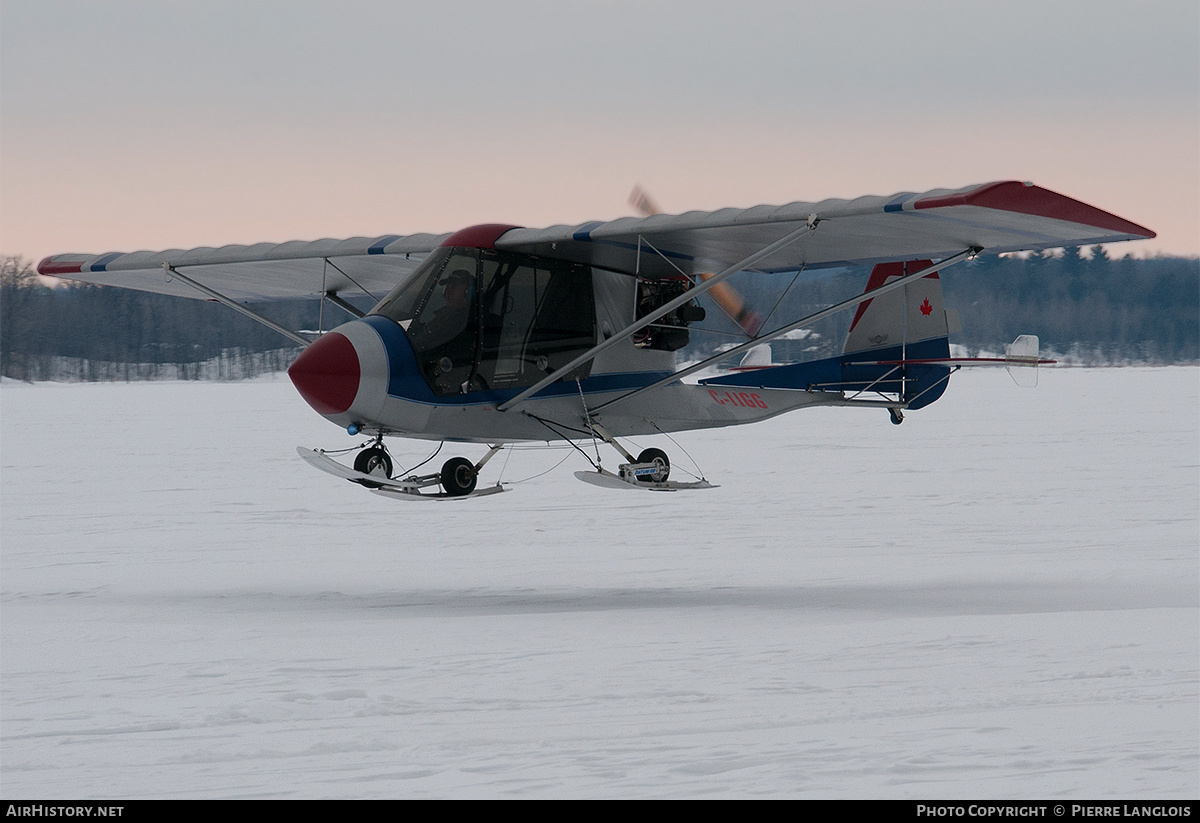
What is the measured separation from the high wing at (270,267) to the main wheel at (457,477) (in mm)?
2831

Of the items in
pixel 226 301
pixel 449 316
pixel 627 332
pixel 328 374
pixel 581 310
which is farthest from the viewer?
pixel 226 301

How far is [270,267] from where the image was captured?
1538 cm

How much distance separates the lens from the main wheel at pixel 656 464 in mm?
12477

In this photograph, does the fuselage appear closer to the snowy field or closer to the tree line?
the snowy field

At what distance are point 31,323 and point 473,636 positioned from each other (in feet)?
315

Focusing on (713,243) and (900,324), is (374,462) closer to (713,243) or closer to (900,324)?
(713,243)

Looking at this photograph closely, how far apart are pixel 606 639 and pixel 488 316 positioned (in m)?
3.39

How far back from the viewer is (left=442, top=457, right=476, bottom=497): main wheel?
1185cm

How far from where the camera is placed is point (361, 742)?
732cm

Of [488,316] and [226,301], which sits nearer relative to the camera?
[488,316]

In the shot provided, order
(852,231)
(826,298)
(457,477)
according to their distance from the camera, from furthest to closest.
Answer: (826,298), (852,231), (457,477)

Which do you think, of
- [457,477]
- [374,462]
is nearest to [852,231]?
[457,477]

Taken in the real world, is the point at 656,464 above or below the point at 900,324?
below

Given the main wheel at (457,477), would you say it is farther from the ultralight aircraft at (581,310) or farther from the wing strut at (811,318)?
the wing strut at (811,318)
